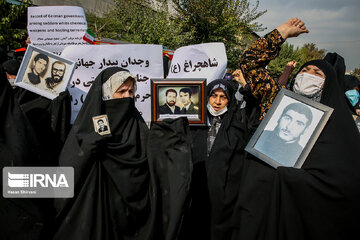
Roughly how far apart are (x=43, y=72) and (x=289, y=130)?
2138mm

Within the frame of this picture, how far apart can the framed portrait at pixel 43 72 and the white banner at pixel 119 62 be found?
1.52 feet

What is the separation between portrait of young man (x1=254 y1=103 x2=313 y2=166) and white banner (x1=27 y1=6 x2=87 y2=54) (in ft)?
8.57

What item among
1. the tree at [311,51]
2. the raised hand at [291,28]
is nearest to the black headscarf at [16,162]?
the raised hand at [291,28]

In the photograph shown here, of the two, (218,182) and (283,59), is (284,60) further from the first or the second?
(218,182)

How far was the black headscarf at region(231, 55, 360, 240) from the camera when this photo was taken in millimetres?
1361

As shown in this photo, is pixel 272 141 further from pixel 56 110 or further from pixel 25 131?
pixel 56 110

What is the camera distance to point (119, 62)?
2.92 metres

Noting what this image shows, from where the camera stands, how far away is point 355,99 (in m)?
3.77

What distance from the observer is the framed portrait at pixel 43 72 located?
7.62 feet

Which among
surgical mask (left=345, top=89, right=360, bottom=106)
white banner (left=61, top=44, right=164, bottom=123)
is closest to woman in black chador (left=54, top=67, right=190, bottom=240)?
white banner (left=61, top=44, right=164, bottom=123)

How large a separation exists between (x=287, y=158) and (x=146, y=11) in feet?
32.3

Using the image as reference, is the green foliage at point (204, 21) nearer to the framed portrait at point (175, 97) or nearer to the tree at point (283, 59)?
the tree at point (283, 59)

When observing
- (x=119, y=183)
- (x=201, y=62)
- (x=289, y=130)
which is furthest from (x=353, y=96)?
(x=119, y=183)

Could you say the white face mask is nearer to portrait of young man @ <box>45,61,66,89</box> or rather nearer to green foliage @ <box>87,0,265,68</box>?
portrait of young man @ <box>45,61,66,89</box>
